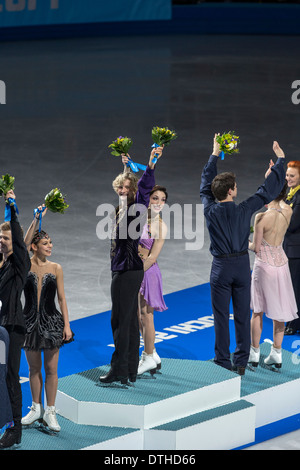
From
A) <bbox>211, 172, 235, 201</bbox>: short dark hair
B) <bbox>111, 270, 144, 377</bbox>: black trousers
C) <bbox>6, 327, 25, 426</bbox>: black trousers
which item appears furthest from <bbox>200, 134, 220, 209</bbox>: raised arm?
<bbox>6, 327, 25, 426</bbox>: black trousers

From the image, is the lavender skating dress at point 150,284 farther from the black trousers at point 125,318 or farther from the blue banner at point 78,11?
the blue banner at point 78,11

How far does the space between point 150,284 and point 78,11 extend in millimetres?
22489

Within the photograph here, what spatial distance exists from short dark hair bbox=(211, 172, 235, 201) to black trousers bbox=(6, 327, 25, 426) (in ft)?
6.66

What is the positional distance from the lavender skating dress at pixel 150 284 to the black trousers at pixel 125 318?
517 mm

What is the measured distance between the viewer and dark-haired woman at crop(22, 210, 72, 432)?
6.82 meters

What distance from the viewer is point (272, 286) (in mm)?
8383

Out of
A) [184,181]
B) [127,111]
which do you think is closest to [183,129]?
[127,111]

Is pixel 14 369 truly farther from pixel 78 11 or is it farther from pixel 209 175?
pixel 78 11

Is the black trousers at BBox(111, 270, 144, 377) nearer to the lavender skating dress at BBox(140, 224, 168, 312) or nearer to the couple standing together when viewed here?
the lavender skating dress at BBox(140, 224, 168, 312)

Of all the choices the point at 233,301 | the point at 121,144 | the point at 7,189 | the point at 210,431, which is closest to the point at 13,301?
the point at 7,189

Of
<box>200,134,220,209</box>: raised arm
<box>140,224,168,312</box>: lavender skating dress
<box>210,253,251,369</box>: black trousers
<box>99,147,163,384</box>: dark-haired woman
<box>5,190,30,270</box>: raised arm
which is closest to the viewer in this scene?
<box>5,190,30,270</box>: raised arm

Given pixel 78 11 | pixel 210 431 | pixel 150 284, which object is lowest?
pixel 210 431
